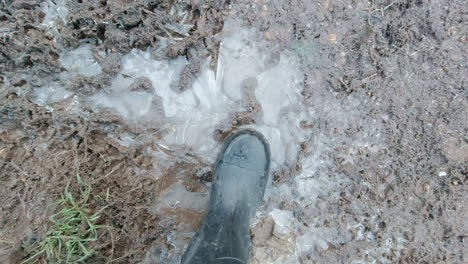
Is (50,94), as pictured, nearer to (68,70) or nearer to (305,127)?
(68,70)

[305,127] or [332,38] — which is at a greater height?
[332,38]

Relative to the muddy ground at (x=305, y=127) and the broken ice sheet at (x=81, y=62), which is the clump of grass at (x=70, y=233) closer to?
the muddy ground at (x=305, y=127)

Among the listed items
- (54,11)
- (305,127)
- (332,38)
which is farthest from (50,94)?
(332,38)

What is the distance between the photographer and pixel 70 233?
68.2 inches

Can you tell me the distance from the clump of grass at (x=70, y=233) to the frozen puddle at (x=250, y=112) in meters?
0.34

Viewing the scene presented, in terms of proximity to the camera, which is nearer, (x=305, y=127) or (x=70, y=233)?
(x=70, y=233)

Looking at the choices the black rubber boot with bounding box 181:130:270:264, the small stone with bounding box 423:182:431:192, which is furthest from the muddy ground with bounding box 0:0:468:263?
the black rubber boot with bounding box 181:130:270:264

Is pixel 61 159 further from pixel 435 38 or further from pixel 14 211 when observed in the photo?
pixel 435 38

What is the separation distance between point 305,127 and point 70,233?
1373mm

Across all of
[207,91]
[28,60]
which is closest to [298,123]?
[207,91]

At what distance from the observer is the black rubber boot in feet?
5.70

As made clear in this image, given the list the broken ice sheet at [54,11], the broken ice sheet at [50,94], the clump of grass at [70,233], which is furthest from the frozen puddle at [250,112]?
the clump of grass at [70,233]

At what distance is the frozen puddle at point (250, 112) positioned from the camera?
1.81 m

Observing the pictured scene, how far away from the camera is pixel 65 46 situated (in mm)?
1843
